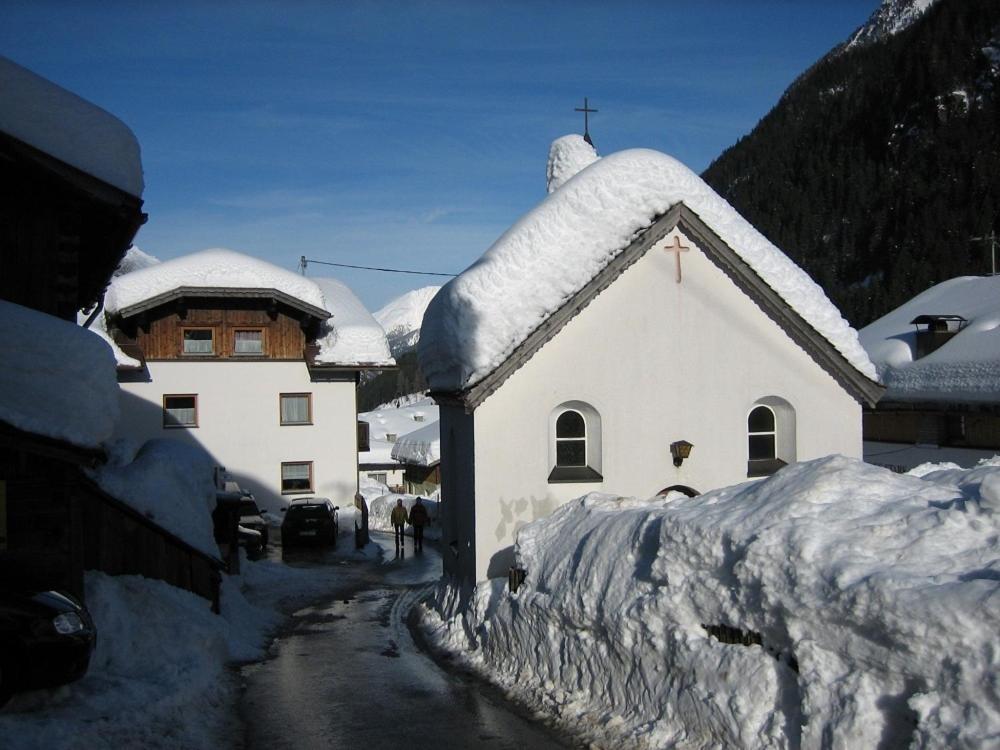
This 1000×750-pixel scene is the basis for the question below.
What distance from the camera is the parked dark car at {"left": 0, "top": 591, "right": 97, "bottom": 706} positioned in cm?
834

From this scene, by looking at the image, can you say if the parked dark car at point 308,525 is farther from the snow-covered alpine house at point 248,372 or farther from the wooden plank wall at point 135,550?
the wooden plank wall at point 135,550

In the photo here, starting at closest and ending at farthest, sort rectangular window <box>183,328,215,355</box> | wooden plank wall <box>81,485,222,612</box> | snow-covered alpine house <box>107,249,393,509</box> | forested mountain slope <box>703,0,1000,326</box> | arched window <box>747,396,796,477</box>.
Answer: wooden plank wall <box>81,485,222,612</box>
arched window <box>747,396,796,477</box>
snow-covered alpine house <box>107,249,393,509</box>
rectangular window <box>183,328,215,355</box>
forested mountain slope <box>703,0,1000,326</box>

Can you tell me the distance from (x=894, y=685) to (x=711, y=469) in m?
9.71

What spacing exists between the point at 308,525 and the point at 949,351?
19.0 meters

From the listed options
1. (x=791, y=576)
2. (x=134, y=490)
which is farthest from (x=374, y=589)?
(x=791, y=576)

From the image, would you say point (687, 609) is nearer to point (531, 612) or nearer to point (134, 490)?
point (531, 612)

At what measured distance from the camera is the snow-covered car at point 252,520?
90.4ft

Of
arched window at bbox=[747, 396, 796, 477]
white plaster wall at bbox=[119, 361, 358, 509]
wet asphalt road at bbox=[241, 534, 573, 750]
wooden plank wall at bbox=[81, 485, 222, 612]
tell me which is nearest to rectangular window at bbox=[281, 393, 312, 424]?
white plaster wall at bbox=[119, 361, 358, 509]

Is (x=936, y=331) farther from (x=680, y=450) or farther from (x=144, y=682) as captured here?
(x=144, y=682)

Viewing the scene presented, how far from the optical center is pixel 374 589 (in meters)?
21.2

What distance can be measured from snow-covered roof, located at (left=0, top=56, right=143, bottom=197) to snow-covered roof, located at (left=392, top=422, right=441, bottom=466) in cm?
3591

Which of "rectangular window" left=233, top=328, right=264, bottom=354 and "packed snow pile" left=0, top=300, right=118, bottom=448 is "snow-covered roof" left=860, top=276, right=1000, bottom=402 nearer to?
"packed snow pile" left=0, top=300, right=118, bottom=448

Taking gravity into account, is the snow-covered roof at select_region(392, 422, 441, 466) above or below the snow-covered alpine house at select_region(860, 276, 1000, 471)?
below

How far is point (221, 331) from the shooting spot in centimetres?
3266
